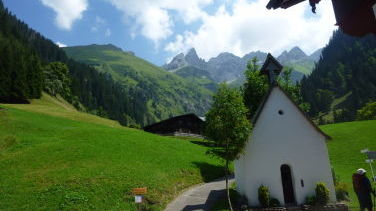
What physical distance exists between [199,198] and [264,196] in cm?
634

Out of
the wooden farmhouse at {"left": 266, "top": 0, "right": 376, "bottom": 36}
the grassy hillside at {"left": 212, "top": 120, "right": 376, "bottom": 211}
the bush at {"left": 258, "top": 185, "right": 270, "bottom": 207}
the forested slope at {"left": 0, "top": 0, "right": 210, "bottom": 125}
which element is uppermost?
the forested slope at {"left": 0, "top": 0, "right": 210, "bottom": 125}

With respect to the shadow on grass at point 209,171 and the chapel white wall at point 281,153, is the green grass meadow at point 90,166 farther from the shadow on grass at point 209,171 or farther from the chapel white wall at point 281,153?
the chapel white wall at point 281,153

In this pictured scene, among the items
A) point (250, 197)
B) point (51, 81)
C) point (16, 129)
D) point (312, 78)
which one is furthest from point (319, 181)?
point (312, 78)

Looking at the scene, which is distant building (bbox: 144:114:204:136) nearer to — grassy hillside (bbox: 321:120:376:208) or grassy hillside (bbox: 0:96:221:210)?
grassy hillside (bbox: 321:120:376:208)

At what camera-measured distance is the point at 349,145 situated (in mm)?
53062

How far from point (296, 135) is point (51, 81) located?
320 ft

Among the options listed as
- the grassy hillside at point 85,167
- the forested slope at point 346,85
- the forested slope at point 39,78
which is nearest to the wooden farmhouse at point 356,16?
the grassy hillside at point 85,167

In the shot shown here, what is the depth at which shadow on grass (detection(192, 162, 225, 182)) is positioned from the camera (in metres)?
37.8

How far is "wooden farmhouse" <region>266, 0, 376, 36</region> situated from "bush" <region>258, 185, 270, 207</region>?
2017 centimetres

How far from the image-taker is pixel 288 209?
2366 cm

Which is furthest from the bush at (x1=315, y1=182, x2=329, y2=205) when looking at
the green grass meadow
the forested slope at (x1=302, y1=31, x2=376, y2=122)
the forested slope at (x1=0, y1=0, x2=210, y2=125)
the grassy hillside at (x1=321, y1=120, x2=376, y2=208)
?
the forested slope at (x1=302, y1=31, x2=376, y2=122)

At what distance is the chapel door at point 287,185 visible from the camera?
2543cm

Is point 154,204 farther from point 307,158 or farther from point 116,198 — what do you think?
point 307,158

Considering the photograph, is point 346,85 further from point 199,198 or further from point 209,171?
point 199,198
